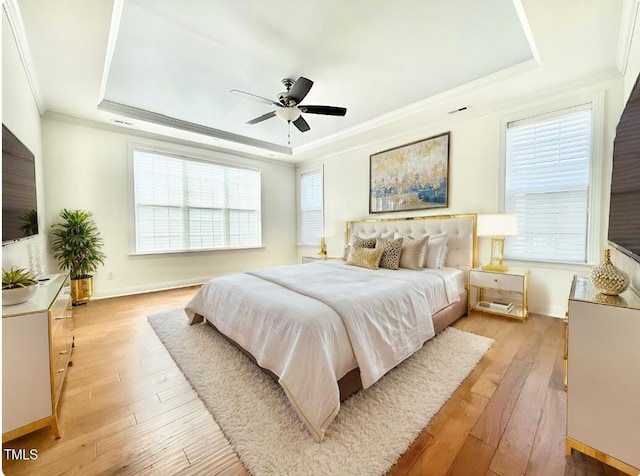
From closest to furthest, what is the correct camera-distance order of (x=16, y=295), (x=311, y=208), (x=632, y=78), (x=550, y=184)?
(x=16, y=295), (x=632, y=78), (x=550, y=184), (x=311, y=208)

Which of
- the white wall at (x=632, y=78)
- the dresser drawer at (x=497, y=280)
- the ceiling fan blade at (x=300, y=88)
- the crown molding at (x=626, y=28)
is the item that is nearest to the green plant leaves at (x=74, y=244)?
the ceiling fan blade at (x=300, y=88)

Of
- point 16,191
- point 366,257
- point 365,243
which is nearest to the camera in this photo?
point 16,191

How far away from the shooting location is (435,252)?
3.50m

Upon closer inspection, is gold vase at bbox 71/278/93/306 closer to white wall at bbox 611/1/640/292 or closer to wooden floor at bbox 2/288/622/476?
wooden floor at bbox 2/288/622/476

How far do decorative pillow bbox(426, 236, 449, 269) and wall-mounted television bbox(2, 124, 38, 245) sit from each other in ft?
12.5

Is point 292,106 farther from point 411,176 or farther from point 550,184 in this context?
point 550,184

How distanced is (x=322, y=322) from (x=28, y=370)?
1.63 meters

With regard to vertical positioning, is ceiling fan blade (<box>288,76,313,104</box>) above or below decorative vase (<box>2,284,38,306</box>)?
above

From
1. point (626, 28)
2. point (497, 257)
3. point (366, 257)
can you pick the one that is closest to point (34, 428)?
point (366, 257)

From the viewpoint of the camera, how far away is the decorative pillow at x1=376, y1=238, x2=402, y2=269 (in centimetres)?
336

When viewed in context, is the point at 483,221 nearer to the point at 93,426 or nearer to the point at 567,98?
the point at 567,98

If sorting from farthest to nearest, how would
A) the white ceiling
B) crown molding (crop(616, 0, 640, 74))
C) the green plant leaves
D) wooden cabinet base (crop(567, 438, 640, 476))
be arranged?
the green plant leaves, the white ceiling, crown molding (crop(616, 0, 640, 74)), wooden cabinet base (crop(567, 438, 640, 476))

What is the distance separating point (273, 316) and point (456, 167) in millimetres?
3346

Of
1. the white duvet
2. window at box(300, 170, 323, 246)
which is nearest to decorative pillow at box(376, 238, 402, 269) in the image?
the white duvet
